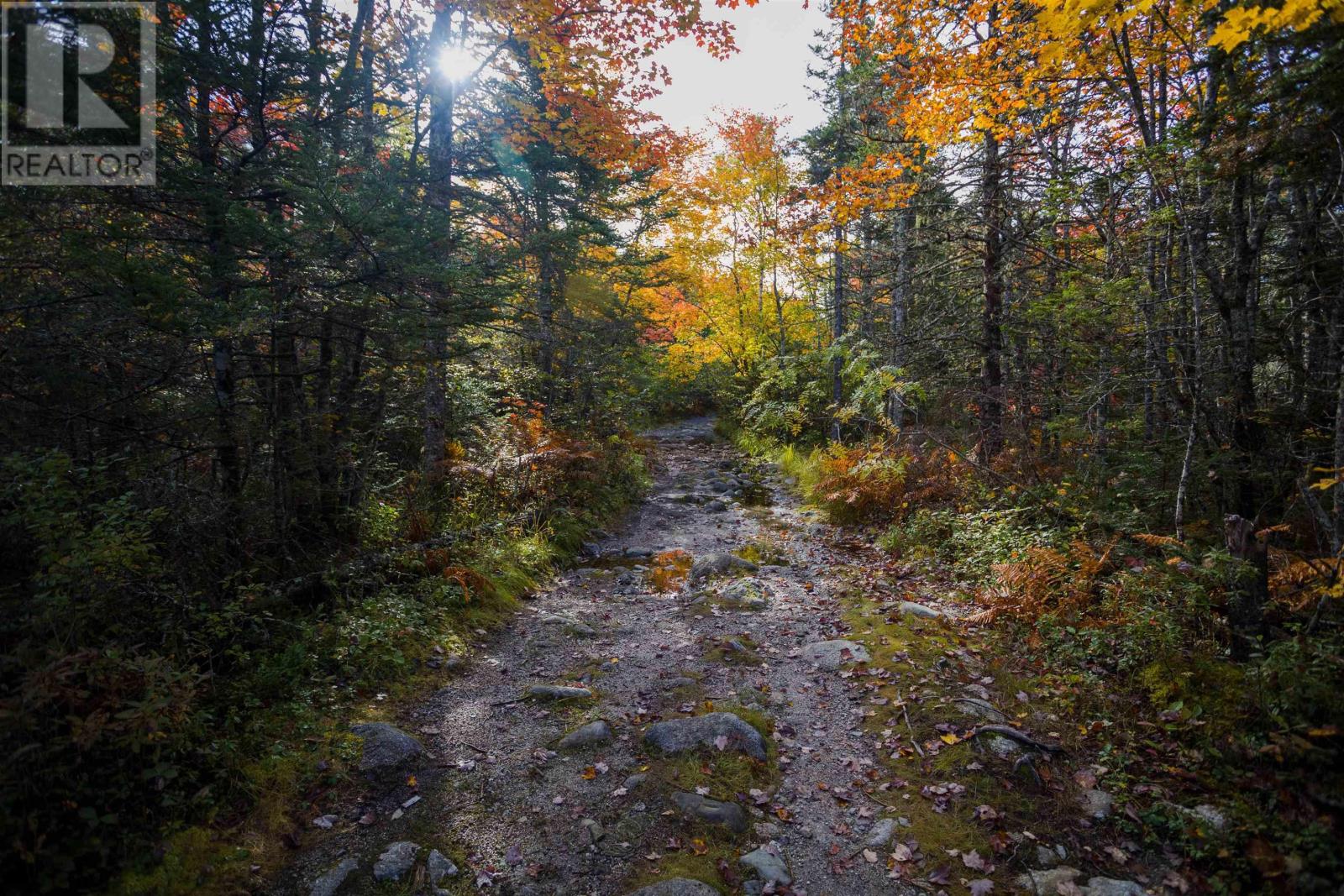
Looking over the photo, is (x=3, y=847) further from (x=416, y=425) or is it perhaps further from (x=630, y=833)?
(x=416, y=425)

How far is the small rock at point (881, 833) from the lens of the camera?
3.72m

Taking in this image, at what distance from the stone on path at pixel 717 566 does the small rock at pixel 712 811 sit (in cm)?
482

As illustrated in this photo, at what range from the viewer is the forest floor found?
345 cm

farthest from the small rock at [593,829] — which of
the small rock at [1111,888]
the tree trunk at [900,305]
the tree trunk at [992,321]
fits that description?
the tree trunk at [900,305]

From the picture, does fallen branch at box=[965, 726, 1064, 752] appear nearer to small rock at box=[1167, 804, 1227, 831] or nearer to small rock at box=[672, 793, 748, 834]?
small rock at box=[1167, 804, 1227, 831]

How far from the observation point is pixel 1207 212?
5.15 meters

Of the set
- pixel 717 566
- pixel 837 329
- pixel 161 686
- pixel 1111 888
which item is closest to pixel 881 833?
pixel 1111 888

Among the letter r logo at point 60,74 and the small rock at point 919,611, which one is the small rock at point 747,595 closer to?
the small rock at point 919,611

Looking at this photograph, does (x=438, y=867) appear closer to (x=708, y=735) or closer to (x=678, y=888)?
(x=678, y=888)

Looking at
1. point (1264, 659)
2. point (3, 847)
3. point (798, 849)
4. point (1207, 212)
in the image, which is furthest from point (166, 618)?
point (1207, 212)

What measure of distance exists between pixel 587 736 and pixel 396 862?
1.67 meters

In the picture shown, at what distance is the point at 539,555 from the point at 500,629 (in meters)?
2.11

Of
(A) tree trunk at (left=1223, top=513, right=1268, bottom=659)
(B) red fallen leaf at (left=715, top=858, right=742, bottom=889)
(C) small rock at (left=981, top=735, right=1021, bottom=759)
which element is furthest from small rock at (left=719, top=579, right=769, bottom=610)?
(A) tree trunk at (left=1223, top=513, right=1268, bottom=659)

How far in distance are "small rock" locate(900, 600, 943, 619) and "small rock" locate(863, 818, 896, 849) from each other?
3161 mm
